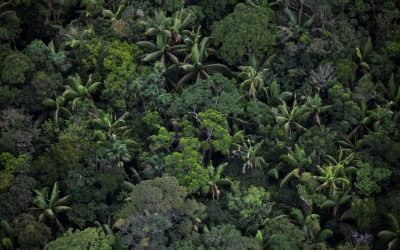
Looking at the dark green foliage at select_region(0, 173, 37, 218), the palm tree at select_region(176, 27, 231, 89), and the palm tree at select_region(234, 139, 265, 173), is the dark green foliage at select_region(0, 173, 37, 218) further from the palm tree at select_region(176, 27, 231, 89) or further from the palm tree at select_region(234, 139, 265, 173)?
the palm tree at select_region(234, 139, 265, 173)

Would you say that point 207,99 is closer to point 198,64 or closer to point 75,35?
point 198,64

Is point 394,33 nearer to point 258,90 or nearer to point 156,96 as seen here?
point 258,90

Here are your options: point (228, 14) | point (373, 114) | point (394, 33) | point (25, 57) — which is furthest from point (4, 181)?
point (394, 33)

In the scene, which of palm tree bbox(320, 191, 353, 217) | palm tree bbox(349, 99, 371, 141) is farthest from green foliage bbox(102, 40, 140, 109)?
palm tree bbox(349, 99, 371, 141)

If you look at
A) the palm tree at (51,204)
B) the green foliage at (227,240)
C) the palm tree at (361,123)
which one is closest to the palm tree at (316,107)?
the palm tree at (361,123)

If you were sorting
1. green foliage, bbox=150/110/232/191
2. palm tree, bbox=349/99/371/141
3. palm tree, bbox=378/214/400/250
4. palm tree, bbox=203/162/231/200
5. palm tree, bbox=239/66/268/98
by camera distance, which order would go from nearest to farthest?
1. palm tree, bbox=378/214/400/250
2. green foliage, bbox=150/110/232/191
3. palm tree, bbox=203/162/231/200
4. palm tree, bbox=349/99/371/141
5. palm tree, bbox=239/66/268/98

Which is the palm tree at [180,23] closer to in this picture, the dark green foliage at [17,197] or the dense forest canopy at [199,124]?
the dense forest canopy at [199,124]

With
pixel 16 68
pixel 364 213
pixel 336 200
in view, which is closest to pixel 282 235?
pixel 336 200
